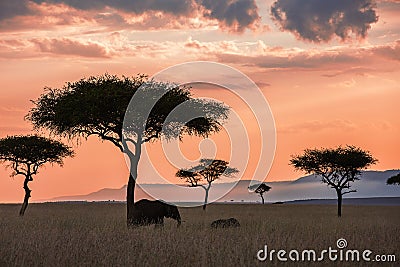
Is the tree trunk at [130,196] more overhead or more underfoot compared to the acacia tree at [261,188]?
more underfoot

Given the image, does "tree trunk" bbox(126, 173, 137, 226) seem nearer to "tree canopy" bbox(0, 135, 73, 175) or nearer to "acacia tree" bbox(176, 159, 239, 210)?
"tree canopy" bbox(0, 135, 73, 175)

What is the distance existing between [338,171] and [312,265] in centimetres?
5028

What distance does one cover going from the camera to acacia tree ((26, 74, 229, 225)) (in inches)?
1287

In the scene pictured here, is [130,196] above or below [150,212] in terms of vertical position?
above

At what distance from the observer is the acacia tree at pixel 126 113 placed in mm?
32688

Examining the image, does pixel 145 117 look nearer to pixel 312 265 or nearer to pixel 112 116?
pixel 112 116

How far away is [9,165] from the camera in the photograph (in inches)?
2003

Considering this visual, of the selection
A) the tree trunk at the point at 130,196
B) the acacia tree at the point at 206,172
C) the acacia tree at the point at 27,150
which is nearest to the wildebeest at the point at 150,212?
the tree trunk at the point at 130,196

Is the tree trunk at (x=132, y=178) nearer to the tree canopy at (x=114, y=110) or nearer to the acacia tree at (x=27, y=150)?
the tree canopy at (x=114, y=110)

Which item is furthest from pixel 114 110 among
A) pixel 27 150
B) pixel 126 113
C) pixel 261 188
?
pixel 261 188

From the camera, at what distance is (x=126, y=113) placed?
32938 mm

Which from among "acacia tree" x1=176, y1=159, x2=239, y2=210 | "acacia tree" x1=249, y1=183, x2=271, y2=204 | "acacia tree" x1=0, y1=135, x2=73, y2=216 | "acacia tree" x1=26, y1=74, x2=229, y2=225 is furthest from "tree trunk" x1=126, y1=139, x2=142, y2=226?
"acacia tree" x1=249, y1=183, x2=271, y2=204

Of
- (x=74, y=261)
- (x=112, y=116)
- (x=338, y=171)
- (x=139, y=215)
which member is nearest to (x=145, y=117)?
(x=112, y=116)

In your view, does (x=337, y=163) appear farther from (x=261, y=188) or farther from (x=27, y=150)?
(x=261, y=188)
